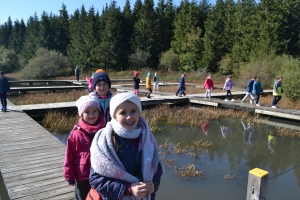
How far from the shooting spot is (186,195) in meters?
4.98

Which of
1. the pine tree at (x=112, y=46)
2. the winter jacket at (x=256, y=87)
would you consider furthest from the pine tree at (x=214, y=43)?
the winter jacket at (x=256, y=87)

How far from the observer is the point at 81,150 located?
2518 millimetres

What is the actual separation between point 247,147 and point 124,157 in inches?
283

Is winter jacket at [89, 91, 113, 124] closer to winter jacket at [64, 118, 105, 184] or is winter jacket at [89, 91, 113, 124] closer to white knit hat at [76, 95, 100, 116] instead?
Answer: white knit hat at [76, 95, 100, 116]

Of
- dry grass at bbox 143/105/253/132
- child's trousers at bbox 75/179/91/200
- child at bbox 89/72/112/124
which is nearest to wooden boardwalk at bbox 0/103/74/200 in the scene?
child's trousers at bbox 75/179/91/200

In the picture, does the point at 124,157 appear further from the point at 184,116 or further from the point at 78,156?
Answer: the point at 184,116

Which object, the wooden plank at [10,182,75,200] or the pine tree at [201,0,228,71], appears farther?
the pine tree at [201,0,228,71]

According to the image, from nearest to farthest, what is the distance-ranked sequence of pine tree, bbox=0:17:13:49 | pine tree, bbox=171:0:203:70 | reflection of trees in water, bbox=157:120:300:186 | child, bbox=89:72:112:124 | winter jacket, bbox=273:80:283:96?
child, bbox=89:72:112:124 → reflection of trees in water, bbox=157:120:300:186 → winter jacket, bbox=273:80:283:96 → pine tree, bbox=171:0:203:70 → pine tree, bbox=0:17:13:49

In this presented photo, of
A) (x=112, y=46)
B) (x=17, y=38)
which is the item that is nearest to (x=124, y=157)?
(x=112, y=46)

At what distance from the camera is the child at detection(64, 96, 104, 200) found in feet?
8.15

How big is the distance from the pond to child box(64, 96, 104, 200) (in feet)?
7.19

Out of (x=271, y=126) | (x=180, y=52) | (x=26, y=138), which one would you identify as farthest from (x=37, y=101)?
(x=180, y=52)

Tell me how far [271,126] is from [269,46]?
72.0 ft

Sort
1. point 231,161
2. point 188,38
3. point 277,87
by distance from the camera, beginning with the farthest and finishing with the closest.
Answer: point 188,38 → point 277,87 → point 231,161
